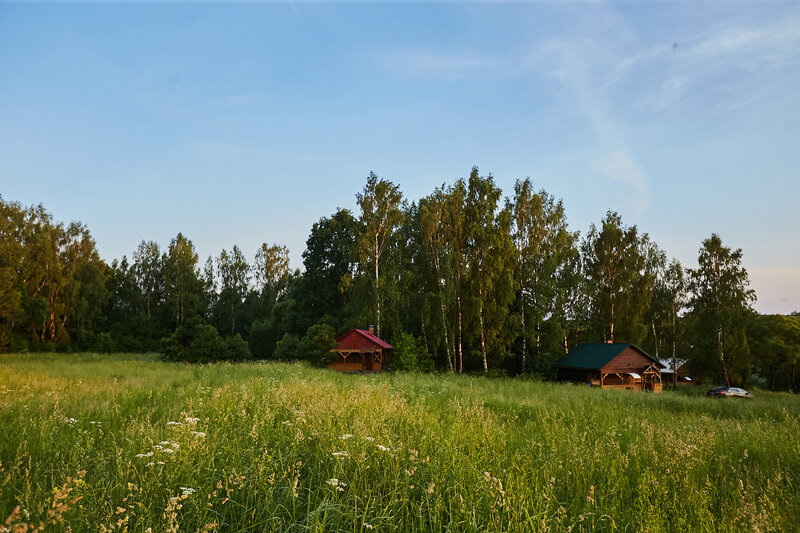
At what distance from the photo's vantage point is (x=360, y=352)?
1212 inches

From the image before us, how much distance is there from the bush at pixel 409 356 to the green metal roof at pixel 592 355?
36.8 feet

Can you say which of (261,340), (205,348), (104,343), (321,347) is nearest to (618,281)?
(321,347)

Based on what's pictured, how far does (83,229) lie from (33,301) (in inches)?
531

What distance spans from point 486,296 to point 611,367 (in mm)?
10658

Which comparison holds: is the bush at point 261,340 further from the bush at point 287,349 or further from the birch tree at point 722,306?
the birch tree at point 722,306

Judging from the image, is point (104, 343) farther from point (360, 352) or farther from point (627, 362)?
point (627, 362)

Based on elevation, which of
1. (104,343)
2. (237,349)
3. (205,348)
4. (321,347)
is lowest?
(104,343)

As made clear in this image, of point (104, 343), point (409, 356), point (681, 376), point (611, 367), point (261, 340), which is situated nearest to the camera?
point (409, 356)

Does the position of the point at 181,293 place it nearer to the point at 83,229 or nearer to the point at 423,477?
the point at 83,229

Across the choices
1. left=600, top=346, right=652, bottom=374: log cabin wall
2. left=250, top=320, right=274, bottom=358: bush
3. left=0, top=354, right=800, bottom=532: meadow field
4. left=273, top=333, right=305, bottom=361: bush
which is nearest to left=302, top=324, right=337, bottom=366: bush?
left=273, top=333, right=305, bottom=361: bush

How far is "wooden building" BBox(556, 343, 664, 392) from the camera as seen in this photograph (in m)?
30.0

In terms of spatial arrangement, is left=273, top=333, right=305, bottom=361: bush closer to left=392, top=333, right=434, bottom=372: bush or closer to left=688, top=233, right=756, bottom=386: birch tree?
→ left=392, top=333, right=434, bottom=372: bush

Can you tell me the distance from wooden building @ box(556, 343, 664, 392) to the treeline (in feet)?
5.10

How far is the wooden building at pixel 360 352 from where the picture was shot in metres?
30.5
